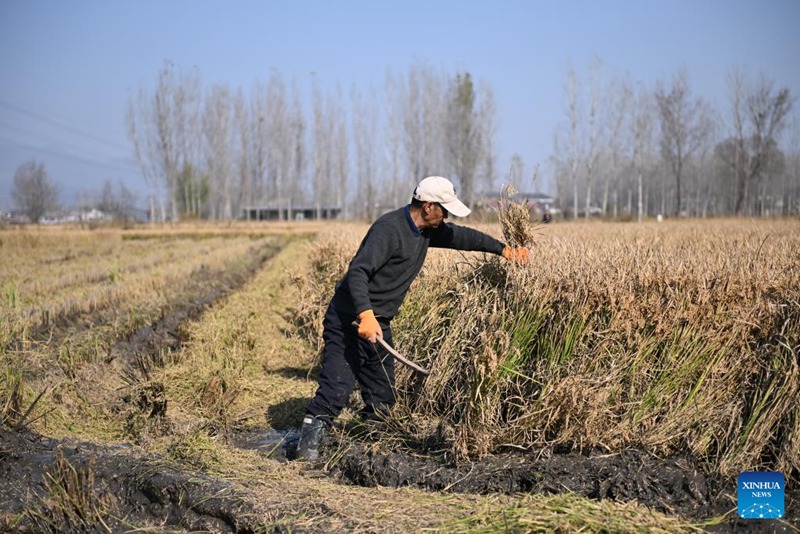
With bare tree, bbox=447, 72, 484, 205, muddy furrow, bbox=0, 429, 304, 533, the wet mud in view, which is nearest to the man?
the wet mud

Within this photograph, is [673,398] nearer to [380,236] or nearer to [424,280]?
[380,236]

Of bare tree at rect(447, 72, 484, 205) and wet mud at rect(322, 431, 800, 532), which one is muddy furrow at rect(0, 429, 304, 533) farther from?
bare tree at rect(447, 72, 484, 205)

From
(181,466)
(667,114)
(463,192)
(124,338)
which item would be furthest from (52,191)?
(181,466)

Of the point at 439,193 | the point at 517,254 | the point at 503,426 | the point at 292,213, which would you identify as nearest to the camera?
the point at 503,426

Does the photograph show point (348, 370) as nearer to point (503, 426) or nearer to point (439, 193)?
point (503, 426)

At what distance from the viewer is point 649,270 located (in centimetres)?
459

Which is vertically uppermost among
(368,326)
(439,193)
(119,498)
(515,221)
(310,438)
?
(439,193)

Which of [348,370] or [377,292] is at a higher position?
[377,292]

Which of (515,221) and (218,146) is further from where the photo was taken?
(218,146)

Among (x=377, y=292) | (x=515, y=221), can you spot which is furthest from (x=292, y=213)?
(x=377, y=292)

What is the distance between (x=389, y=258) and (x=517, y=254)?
0.93 m

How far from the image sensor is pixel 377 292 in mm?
4773

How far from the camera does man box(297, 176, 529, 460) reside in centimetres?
460

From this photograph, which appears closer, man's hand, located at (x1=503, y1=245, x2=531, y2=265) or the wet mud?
the wet mud
